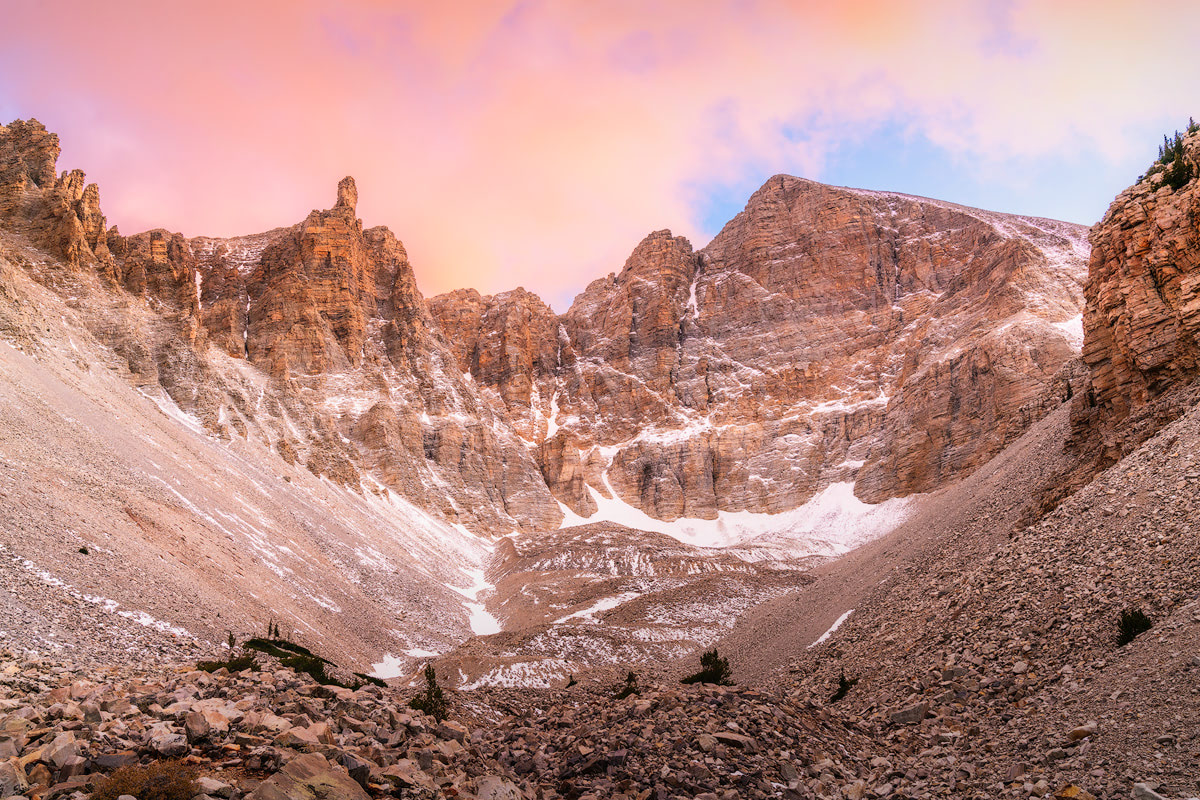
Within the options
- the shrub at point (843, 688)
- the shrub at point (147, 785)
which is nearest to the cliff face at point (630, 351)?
the shrub at point (843, 688)

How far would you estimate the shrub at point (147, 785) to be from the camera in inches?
338

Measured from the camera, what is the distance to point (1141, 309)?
31312mm

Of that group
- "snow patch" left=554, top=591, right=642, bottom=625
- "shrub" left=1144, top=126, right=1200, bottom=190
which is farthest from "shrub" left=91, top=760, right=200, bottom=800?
"snow patch" left=554, top=591, right=642, bottom=625

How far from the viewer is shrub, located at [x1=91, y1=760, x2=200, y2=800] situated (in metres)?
8.59

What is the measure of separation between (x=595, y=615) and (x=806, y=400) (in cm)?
10725

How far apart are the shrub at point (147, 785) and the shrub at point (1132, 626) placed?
57.1ft

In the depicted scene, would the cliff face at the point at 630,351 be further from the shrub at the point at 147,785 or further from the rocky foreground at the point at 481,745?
the shrub at the point at 147,785

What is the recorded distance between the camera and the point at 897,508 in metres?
111

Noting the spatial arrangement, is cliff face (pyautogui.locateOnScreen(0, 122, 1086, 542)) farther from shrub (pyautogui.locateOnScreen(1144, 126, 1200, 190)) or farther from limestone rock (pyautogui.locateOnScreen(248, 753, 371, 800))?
limestone rock (pyautogui.locateOnScreen(248, 753, 371, 800))

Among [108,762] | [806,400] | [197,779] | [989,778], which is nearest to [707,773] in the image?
[989,778]

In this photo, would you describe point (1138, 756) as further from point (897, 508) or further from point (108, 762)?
point (897, 508)

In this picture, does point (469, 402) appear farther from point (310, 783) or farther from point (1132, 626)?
point (310, 783)

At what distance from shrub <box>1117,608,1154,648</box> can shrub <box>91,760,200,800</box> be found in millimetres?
17400

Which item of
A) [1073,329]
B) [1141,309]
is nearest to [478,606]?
[1141,309]
